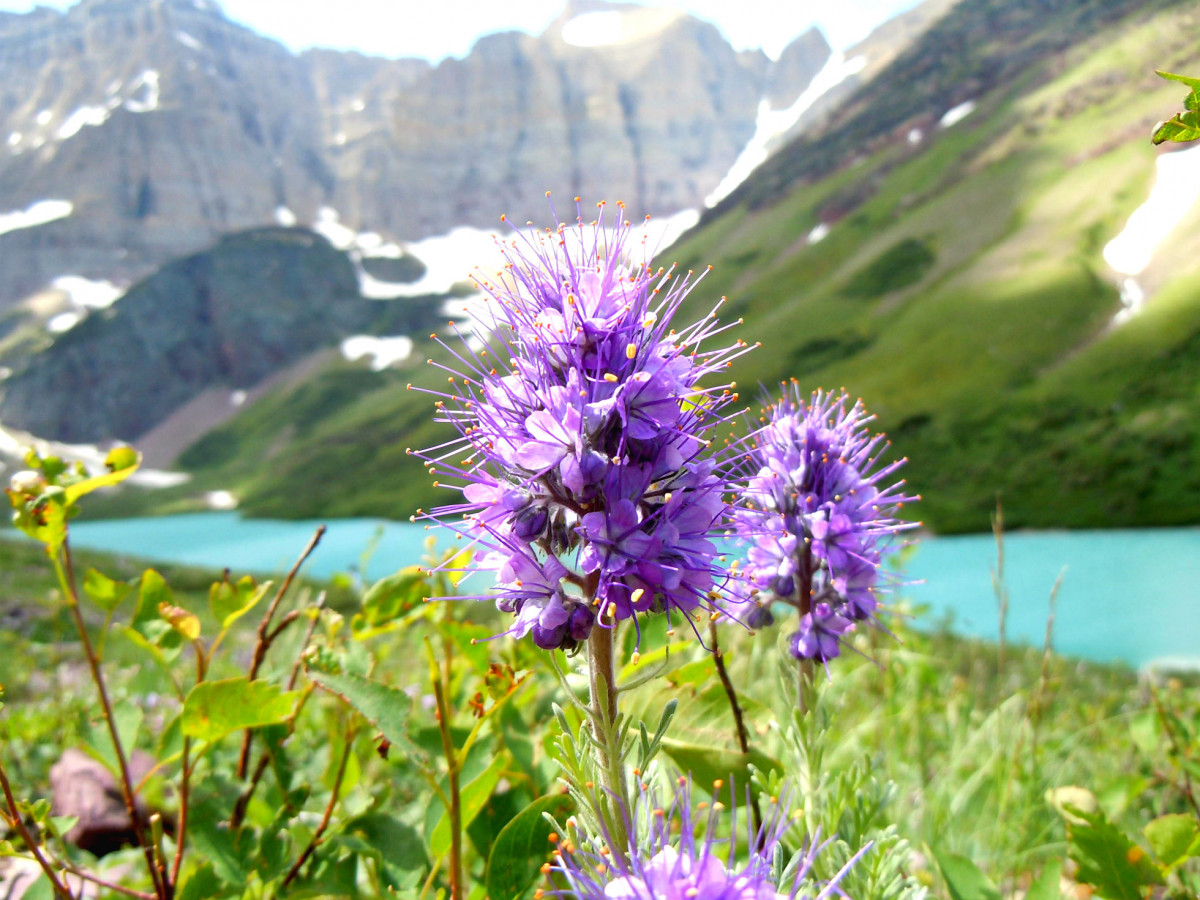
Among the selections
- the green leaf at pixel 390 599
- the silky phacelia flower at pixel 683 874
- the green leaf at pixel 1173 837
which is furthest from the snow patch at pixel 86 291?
the green leaf at pixel 1173 837

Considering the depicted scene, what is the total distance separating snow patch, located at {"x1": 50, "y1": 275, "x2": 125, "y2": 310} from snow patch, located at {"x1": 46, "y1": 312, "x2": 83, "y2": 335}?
3558mm

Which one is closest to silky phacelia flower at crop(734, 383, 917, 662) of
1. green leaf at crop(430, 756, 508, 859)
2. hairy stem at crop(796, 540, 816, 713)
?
hairy stem at crop(796, 540, 816, 713)

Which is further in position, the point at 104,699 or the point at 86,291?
the point at 86,291

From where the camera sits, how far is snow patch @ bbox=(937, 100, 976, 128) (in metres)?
123

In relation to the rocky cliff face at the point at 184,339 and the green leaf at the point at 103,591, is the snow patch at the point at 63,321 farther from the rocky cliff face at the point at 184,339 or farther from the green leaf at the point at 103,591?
the green leaf at the point at 103,591

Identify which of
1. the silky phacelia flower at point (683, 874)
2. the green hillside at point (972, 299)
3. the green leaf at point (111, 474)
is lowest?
the silky phacelia flower at point (683, 874)

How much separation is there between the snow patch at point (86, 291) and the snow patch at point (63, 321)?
3.56 metres

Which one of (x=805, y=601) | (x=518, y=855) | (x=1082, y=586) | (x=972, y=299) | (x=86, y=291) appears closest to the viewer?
(x=518, y=855)

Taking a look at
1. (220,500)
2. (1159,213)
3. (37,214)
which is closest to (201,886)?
(1159,213)

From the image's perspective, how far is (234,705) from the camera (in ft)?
6.70

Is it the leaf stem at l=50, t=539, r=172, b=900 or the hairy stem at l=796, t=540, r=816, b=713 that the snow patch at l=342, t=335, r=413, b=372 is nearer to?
the leaf stem at l=50, t=539, r=172, b=900

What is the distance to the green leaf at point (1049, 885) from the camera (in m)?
2.26

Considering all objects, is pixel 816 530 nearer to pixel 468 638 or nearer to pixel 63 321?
pixel 468 638

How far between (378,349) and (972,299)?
460ft
